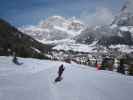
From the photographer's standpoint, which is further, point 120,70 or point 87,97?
point 120,70

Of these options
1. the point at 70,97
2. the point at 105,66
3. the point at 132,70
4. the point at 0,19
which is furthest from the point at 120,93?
the point at 0,19

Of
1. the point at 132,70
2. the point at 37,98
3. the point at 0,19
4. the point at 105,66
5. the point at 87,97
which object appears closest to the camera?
the point at 37,98

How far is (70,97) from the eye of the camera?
1503 centimetres

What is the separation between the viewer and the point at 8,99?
1317 cm

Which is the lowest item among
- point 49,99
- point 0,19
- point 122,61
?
point 49,99

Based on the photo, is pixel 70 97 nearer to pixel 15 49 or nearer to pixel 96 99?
pixel 96 99

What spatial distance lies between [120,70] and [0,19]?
13173 centimetres

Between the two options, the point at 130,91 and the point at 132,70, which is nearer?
the point at 130,91

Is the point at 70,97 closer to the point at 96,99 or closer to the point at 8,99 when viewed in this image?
the point at 96,99

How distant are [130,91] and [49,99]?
707 cm

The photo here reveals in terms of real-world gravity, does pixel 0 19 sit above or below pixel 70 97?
above

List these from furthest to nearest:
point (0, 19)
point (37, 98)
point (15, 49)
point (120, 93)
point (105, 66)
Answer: point (0, 19) → point (15, 49) → point (105, 66) → point (120, 93) → point (37, 98)

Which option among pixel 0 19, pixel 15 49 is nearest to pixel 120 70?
pixel 15 49

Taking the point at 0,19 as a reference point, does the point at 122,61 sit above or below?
below
